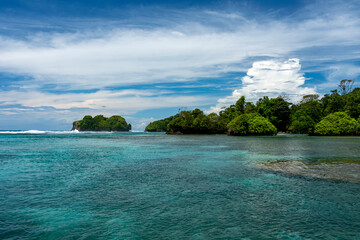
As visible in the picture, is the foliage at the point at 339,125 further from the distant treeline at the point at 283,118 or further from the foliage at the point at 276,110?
the foliage at the point at 276,110

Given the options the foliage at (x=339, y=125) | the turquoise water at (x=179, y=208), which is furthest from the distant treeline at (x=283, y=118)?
the turquoise water at (x=179, y=208)

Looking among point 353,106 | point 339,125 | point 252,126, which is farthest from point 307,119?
point 252,126

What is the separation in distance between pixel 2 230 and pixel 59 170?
11.2 meters

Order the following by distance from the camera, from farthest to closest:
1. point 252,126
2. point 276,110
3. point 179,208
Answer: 1. point 276,110
2. point 252,126
3. point 179,208

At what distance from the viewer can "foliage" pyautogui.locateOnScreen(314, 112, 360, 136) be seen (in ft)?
277

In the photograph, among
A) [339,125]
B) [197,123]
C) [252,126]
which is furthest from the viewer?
[197,123]

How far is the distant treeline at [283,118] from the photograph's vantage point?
88500mm

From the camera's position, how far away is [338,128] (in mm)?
85562

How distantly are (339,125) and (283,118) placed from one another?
38.5 meters

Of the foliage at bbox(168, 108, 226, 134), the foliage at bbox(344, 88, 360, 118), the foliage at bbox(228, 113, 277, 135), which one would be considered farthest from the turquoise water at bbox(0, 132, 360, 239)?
the foliage at bbox(168, 108, 226, 134)

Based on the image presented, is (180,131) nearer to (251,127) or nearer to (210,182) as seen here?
(251,127)

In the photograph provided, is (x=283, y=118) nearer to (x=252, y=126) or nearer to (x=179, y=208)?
(x=252, y=126)

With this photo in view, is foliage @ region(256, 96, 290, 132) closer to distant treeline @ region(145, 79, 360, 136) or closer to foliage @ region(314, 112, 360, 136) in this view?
distant treeline @ region(145, 79, 360, 136)

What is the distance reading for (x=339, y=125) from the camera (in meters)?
85.9
